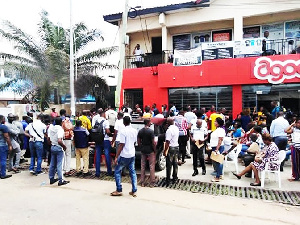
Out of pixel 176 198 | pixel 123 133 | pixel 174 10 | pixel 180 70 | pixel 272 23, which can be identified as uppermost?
pixel 174 10

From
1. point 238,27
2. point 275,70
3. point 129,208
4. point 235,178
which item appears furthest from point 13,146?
point 238,27

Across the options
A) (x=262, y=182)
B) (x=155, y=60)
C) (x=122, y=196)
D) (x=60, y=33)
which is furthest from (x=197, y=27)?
(x=122, y=196)

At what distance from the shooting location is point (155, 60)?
50.4ft

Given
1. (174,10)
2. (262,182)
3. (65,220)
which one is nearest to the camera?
(65,220)

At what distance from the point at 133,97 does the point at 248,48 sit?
272 inches

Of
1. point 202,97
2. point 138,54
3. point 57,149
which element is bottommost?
point 57,149

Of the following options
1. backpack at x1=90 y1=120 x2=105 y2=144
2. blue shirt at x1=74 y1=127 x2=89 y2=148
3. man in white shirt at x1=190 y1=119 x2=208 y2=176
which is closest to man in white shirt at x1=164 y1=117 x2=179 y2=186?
man in white shirt at x1=190 y1=119 x2=208 y2=176

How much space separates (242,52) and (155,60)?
486cm

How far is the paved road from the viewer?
14.7 ft

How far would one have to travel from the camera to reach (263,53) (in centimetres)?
1229

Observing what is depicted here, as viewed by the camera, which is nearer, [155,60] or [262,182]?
[262,182]

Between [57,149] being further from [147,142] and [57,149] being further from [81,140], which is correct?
[147,142]

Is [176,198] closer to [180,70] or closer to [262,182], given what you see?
[262,182]

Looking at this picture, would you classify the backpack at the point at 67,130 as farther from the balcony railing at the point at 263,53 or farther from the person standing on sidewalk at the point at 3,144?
the balcony railing at the point at 263,53
